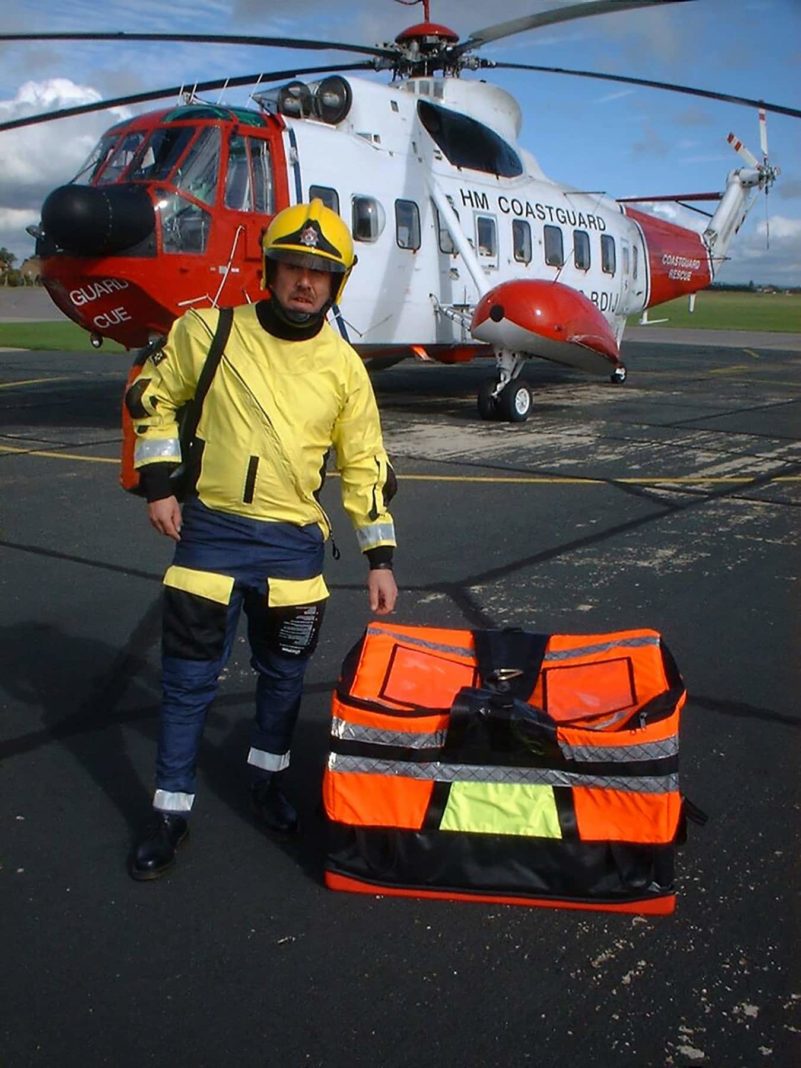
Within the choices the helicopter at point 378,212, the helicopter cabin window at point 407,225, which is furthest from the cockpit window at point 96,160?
the helicopter cabin window at point 407,225

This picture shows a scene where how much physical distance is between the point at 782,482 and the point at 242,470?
7.38 m

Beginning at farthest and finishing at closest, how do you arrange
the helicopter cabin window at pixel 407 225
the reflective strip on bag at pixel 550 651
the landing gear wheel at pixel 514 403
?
the landing gear wheel at pixel 514 403, the helicopter cabin window at pixel 407 225, the reflective strip on bag at pixel 550 651

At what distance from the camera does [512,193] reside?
14734mm

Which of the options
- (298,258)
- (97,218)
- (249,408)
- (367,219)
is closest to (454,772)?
(249,408)

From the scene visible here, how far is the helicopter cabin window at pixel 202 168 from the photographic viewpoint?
34.0 ft

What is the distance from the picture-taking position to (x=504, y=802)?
3.07m

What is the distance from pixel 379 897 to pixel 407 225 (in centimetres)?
1107

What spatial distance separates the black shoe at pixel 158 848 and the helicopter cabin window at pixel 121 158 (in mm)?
8819

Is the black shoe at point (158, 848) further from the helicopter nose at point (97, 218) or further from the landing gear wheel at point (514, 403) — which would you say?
the landing gear wheel at point (514, 403)

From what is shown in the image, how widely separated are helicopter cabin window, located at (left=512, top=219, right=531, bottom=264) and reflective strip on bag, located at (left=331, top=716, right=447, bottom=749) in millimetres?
12626

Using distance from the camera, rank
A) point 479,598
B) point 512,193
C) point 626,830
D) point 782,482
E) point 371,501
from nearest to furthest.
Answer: point 626,830 → point 371,501 → point 479,598 → point 782,482 → point 512,193

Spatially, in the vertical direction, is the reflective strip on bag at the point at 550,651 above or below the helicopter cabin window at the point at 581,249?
below

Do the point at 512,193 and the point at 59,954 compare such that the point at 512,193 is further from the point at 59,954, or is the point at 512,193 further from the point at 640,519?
the point at 59,954

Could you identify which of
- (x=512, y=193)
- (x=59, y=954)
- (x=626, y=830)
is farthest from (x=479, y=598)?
(x=512, y=193)
